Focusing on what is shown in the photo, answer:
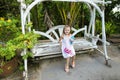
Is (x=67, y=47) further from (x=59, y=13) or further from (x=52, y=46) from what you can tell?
(x=59, y=13)

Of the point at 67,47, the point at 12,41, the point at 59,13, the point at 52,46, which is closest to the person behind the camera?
the point at 12,41

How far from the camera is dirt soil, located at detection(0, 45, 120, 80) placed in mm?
3418

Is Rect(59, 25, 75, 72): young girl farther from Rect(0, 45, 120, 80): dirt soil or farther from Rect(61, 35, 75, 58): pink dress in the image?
Rect(0, 45, 120, 80): dirt soil

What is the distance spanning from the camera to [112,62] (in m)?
4.09

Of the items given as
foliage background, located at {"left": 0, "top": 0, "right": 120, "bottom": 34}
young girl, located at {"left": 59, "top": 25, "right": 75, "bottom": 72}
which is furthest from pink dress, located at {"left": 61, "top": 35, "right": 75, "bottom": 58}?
foliage background, located at {"left": 0, "top": 0, "right": 120, "bottom": 34}

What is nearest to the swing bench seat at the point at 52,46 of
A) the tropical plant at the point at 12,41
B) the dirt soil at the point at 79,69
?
the dirt soil at the point at 79,69

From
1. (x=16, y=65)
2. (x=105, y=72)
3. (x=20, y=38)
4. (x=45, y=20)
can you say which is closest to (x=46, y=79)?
(x=16, y=65)

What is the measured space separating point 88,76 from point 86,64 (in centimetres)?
52

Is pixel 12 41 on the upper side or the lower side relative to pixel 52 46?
upper

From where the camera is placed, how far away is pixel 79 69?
3.74m

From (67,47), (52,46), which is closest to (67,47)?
(67,47)

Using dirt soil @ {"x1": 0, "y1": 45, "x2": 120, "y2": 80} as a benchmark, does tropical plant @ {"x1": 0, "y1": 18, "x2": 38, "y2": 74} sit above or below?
above

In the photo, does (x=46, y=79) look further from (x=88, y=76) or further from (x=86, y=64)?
(x=86, y=64)

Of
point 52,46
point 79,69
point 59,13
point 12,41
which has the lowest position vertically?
point 79,69
